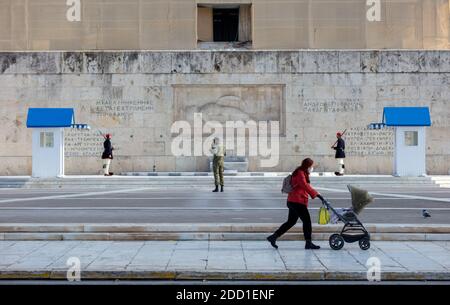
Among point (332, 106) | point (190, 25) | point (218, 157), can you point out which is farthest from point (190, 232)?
point (190, 25)

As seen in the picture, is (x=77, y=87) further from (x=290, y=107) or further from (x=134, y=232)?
(x=134, y=232)

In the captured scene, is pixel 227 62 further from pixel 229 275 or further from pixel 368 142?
pixel 229 275

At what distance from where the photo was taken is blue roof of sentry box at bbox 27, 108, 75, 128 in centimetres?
2497

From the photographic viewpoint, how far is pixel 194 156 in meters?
29.1

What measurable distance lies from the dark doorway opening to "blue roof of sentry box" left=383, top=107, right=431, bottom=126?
39.6ft

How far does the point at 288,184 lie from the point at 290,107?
1905 centimetres

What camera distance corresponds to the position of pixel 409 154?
83.3 ft

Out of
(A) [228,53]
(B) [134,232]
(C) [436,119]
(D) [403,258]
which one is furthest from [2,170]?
(D) [403,258]

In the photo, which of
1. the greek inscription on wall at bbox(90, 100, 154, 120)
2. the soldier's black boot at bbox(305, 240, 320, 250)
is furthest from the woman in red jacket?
the greek inscription on wall at bbox(90, 100, 154, 120)

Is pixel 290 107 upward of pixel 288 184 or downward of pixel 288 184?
upward

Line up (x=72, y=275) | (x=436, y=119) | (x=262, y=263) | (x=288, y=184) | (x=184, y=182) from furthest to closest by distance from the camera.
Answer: (x=436, y=119), (x=184, y=182), (x=288, y=184), (x=262, y=263), (x=72, y=275)

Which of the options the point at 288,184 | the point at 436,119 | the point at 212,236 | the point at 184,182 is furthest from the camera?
the point at 436,119

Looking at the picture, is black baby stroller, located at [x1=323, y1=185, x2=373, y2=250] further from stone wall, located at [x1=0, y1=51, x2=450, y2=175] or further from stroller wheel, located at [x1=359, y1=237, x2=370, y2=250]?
stone wall, located at [x1=0, y1=51, x2=450, y2=175]

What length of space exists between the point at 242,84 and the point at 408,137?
28.5ft
